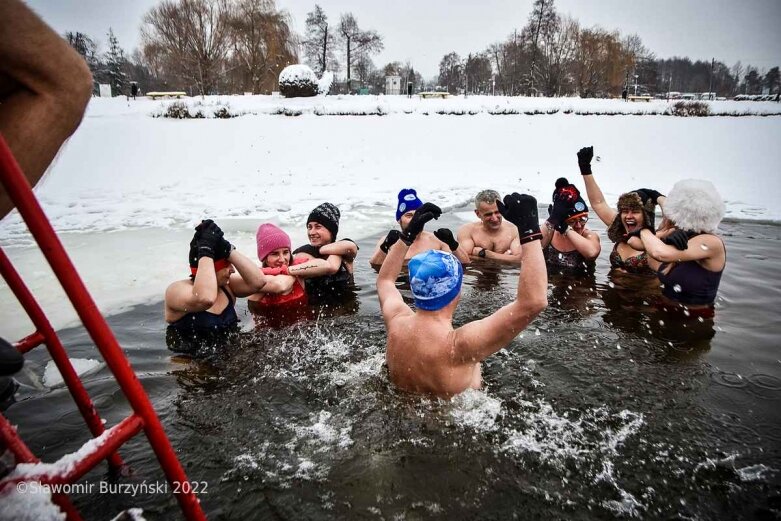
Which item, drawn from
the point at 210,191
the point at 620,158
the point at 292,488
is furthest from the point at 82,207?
the point at 620,158

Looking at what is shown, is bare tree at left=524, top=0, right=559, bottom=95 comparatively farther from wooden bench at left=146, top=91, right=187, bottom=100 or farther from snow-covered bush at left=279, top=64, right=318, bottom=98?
wooden bench at left=146, top=91, right=187, bottom=100

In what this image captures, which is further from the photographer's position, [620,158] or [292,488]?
[620,158]

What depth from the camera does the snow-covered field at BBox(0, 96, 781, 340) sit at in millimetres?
7062

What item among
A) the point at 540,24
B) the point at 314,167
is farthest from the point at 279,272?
the point at 540,24

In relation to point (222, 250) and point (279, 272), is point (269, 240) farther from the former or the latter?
point (222, 250)

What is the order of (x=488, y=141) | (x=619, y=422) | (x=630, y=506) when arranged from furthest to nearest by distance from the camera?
(x=488, y=141), (x=619, y=422), (x=630, y=506)

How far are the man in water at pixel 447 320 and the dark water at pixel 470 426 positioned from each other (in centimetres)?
19

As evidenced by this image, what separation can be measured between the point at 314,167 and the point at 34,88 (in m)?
14.5

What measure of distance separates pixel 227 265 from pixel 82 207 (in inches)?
325

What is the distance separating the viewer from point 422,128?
20.0 m

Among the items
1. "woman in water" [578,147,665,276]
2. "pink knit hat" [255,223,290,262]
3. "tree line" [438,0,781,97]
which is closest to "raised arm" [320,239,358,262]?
"pink knit hat" [255,223,290,262]

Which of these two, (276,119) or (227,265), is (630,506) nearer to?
(227,265)

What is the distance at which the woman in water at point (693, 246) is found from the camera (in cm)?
406

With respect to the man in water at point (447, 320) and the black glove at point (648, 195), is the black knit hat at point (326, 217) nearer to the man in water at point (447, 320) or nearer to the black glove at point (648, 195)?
the man in water at point (447, 320)
